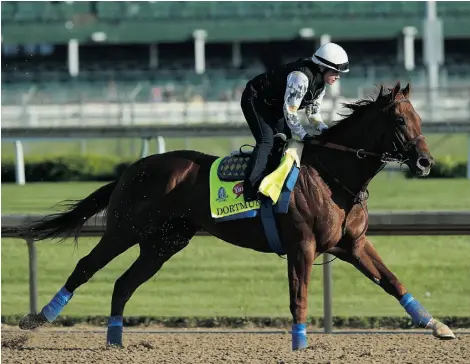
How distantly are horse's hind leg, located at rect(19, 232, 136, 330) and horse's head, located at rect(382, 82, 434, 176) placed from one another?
5.74 ft

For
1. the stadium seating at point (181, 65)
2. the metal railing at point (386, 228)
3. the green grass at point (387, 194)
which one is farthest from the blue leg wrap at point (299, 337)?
the stadium seating at point (181, 65)

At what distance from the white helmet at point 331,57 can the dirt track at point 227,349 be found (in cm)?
158

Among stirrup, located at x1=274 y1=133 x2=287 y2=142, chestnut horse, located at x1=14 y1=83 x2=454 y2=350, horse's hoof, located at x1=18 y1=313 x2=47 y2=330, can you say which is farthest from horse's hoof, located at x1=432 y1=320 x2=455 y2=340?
horse's hoof, located at x1=18 y1=313 x2=47 y2=330

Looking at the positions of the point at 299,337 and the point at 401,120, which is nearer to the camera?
the point at 299,337

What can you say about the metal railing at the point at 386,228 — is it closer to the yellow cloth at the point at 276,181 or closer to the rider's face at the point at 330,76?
the yellow cloth at the point at 276,181

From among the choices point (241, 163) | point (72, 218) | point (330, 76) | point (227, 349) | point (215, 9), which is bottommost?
point (227, 349)

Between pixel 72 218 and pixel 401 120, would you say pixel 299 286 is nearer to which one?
pixel 401 120

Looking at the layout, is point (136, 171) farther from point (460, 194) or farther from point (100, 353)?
point (460, 194)

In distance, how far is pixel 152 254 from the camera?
681 cm

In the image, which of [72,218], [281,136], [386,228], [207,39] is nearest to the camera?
[281,136]

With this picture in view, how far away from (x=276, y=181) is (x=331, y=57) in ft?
2.51

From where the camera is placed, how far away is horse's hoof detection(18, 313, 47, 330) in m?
6.69

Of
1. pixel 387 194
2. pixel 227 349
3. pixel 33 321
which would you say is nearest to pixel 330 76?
pixel 227 349

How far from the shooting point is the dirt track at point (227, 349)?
5.79 meters
